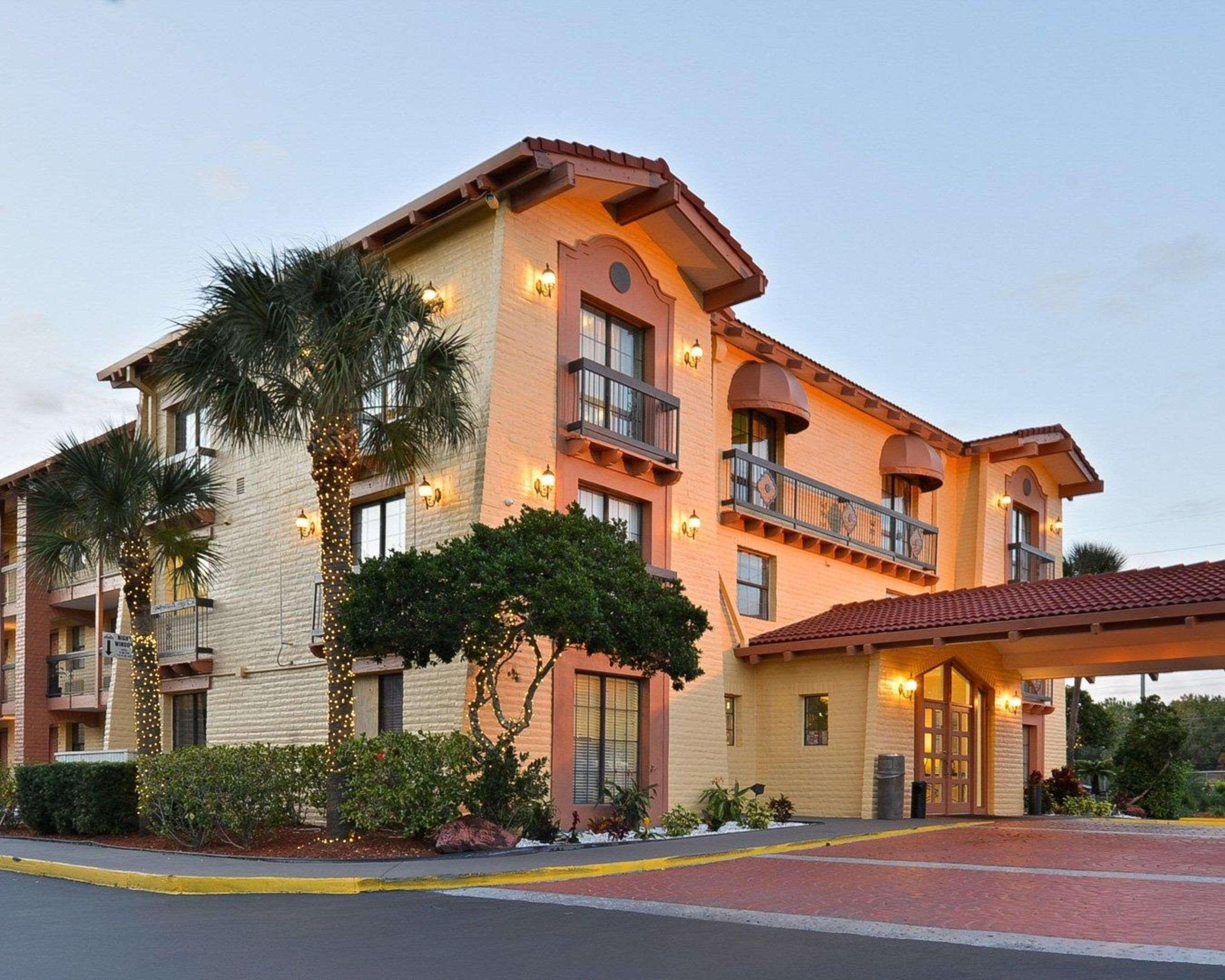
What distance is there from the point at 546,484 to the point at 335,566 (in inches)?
161

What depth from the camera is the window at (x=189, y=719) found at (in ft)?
83.6

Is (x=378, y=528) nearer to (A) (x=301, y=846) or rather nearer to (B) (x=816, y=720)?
(A) (x=301, y=846)

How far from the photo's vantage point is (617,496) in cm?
2262

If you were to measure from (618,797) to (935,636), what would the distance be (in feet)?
22.1

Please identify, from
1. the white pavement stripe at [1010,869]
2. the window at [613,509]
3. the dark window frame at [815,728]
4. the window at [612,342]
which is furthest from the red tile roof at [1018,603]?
the white pavement stripe at [1010,869]

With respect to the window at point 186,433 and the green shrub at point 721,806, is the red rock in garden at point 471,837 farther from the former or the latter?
the window at point 186,433

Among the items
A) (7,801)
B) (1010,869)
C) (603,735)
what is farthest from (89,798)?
(1010,869)

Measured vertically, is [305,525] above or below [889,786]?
above

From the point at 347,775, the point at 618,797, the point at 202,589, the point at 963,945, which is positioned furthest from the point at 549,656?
the point at 963,945

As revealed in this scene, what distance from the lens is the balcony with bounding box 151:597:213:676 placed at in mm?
24875

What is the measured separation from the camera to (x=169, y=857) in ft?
54.8

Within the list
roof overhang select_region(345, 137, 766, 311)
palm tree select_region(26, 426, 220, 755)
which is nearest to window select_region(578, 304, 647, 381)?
roof overhang select_region(345, 137, 766, 311)

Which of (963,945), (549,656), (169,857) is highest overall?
(549,656)

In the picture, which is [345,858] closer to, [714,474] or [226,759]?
[226,759]
